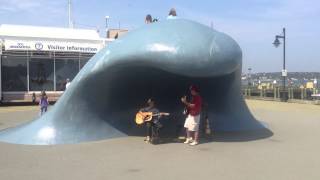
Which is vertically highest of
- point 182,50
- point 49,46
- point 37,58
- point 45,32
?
point 45,32

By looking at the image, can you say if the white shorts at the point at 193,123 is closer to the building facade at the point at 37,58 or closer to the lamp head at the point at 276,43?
the building facade at the point at 37,58

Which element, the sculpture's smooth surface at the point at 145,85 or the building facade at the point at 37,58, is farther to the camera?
the building facade at the point at 37,58

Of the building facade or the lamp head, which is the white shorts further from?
the lamp head

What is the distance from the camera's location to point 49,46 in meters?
30.0

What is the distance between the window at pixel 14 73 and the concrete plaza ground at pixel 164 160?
18629mm

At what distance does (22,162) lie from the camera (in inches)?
364

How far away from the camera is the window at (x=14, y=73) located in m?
29.3

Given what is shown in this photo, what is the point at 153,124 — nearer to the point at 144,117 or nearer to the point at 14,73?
the point at 144,117

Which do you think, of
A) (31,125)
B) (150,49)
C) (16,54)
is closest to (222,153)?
(150,49)

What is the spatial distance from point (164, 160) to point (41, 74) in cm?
2216

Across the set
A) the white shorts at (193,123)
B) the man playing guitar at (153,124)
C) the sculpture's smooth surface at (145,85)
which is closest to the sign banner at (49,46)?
the sculpture's smooth surface at (145,85)

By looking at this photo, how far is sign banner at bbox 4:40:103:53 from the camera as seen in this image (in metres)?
29.0

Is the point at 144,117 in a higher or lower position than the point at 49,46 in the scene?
lower

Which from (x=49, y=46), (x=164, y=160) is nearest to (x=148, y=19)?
(x=164, y=160)
